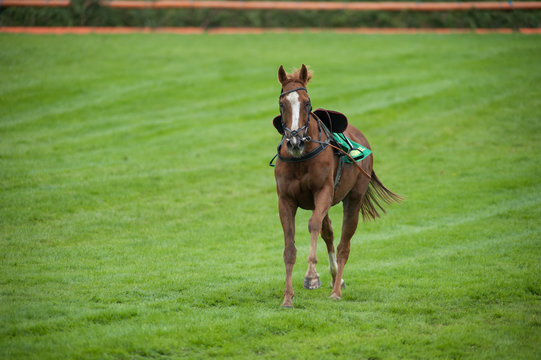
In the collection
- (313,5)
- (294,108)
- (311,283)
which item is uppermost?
(313,5)

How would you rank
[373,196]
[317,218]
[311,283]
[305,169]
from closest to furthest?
1. [317,218]
2. [305,169]
3. [311,283]
4. [373,196]

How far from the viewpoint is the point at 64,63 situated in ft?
94.9

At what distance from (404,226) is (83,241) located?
295 inches

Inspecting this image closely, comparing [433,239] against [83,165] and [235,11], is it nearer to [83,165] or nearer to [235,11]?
[83,165]

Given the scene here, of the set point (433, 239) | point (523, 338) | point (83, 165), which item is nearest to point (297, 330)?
point (523, 338)

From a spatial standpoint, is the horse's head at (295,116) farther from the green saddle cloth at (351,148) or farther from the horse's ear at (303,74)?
the green saddle cloth at (351,148)

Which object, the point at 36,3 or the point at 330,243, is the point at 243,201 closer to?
the point at 330,243

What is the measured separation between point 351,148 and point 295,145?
1981mm

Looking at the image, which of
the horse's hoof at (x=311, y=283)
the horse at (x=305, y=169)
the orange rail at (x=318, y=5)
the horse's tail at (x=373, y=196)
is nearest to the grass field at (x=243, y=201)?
the horse's hoof at (x=311, y=283)

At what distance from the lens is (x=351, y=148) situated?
9.89 metres

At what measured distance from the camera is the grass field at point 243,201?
774cm

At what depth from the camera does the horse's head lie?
8.20 metres

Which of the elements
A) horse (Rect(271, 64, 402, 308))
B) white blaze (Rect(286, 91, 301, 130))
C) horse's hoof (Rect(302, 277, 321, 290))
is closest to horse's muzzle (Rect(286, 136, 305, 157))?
horse (Rect(271, 64, 402, 308))

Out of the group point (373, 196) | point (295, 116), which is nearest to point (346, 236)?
point (373, 196)
